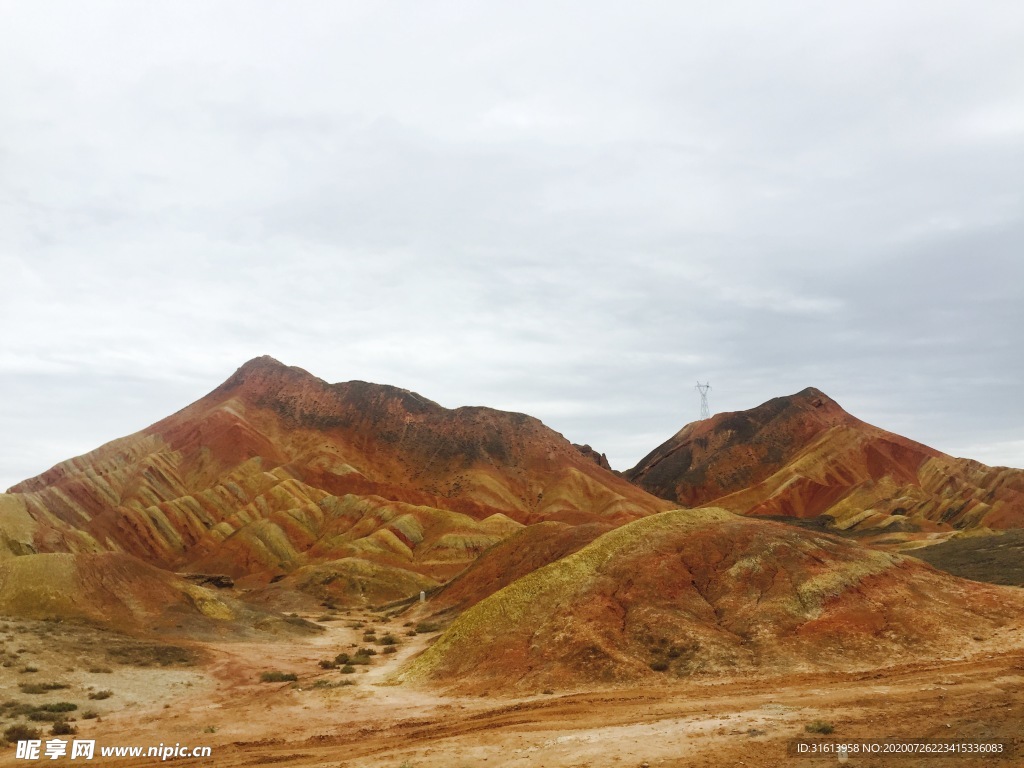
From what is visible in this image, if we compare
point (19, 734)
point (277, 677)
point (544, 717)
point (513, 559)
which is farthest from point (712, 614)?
point (19, 734)

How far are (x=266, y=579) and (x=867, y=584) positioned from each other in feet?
221

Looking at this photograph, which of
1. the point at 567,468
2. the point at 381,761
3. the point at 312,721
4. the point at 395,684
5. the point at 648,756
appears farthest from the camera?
the point at 567,468

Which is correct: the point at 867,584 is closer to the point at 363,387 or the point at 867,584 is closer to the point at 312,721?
the point at 312,721

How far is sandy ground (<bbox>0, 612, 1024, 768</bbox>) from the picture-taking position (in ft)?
54.5

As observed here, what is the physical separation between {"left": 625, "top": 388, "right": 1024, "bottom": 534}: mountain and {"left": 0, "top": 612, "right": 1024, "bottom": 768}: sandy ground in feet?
301

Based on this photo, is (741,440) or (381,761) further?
(741,440)

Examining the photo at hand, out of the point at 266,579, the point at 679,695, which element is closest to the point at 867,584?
the point at 679,695

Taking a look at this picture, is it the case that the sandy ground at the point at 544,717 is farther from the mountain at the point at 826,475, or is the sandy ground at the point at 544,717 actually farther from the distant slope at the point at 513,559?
the mountain at the point at 826,475

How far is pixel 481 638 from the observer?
31.5 m

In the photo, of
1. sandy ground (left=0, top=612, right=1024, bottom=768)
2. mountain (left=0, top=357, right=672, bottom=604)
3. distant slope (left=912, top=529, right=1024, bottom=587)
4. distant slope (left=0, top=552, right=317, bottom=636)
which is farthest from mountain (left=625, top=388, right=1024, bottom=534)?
distant slope (left=0, top=552, right=317, bottom=636)

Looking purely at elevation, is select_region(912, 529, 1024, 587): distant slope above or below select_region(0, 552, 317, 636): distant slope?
below

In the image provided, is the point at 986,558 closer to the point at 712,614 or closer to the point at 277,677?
the point at 712,614

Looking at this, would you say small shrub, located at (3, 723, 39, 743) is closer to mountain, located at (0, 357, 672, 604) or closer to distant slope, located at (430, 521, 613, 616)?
distant slope, located at (430, 521, 613, 616)

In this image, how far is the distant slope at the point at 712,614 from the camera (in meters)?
27.4
